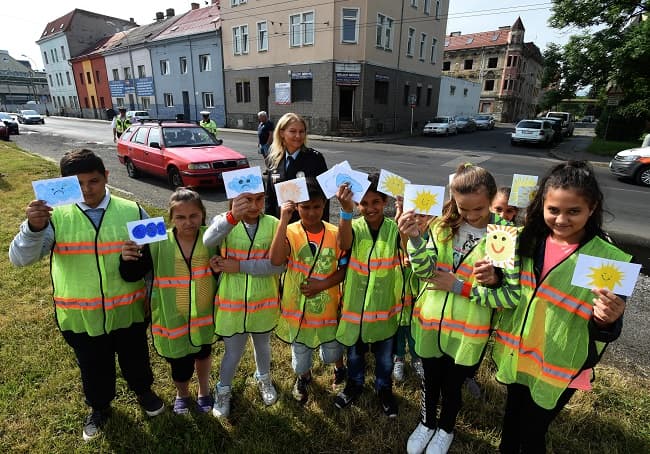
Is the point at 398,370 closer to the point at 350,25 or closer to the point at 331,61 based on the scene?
the point at 331,61

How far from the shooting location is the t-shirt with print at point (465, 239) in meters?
2.03

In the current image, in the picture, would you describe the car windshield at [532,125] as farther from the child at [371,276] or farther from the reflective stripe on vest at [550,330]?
Result: the reflective stripe on vest at [550,330]

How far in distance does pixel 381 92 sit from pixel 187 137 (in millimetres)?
19749

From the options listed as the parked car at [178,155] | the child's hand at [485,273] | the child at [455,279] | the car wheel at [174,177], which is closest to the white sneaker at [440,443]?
the child at [455,279]

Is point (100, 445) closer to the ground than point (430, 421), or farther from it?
closer to the ground

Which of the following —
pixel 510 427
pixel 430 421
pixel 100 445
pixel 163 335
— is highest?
pixel 163 335

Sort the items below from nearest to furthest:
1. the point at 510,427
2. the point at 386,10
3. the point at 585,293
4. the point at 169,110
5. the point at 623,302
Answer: the point at 623,302, the point at 585,293, the point at 510,427, the point at 386,10, the point at 169,110

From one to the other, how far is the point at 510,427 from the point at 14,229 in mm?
7511

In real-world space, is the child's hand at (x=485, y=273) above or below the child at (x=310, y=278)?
above

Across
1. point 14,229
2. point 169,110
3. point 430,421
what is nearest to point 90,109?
point 169,110

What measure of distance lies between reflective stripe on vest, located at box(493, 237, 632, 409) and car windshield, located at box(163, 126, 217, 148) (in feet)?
29.6

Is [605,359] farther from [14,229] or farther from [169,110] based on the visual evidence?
[169,110]

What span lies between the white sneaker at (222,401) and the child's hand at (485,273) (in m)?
1.93

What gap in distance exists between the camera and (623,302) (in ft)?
4.98
